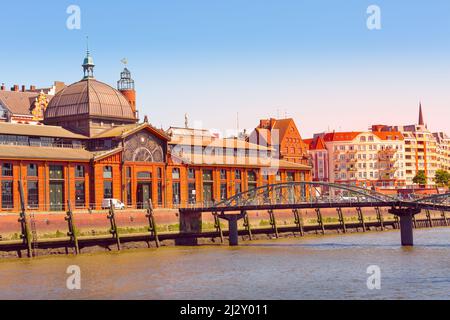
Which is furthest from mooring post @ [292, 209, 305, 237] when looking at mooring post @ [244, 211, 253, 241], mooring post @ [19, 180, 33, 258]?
mooring post @ [19, 180, 33, 258]

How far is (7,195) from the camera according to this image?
84.5 meters

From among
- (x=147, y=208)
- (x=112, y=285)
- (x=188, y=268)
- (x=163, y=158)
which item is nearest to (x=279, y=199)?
(x=163, y=158)

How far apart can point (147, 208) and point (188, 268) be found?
28104 mm

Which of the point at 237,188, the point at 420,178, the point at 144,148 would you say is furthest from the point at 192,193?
the point at 420,178

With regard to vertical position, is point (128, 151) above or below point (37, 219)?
above

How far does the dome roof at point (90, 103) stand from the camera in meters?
103

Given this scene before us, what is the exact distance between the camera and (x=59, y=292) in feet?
165

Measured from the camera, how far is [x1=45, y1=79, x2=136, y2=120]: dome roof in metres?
103

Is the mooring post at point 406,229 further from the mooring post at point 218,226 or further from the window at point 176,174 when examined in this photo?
the window at point 176,174

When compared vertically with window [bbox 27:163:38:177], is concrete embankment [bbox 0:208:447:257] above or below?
below

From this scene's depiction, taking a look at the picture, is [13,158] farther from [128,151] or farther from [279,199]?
[279,199]

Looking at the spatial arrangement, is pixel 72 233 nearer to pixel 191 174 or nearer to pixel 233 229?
pixel 233 229

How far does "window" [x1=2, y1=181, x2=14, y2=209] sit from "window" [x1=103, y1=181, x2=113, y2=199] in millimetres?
11712

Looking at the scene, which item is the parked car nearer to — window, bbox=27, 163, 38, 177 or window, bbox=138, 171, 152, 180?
window, bbox=138, 171, 152, 180
